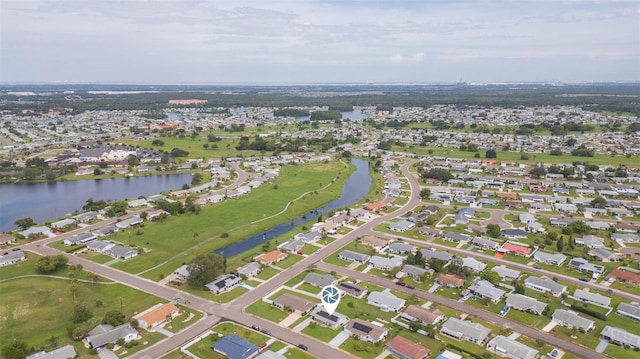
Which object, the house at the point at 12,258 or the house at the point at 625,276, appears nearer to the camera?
the house at the point at 625,276

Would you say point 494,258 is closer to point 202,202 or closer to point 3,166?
point 202,202

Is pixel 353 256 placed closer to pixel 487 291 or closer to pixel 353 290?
pixel 353 290

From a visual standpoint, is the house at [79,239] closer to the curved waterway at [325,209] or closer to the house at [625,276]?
the curved waterway at [325,209]

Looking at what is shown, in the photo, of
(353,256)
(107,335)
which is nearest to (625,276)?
(353,256)

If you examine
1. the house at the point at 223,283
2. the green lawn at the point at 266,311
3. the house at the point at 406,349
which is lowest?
the green lawn at the point at 266,311

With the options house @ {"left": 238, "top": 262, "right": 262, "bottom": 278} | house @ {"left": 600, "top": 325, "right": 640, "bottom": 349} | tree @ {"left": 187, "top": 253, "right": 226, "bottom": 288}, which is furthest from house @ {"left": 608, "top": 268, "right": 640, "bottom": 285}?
tree @ {"left": 187, "top": 253, "right": 226, "bottom": 288}

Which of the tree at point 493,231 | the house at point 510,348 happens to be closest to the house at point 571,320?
the house at point 510,348
